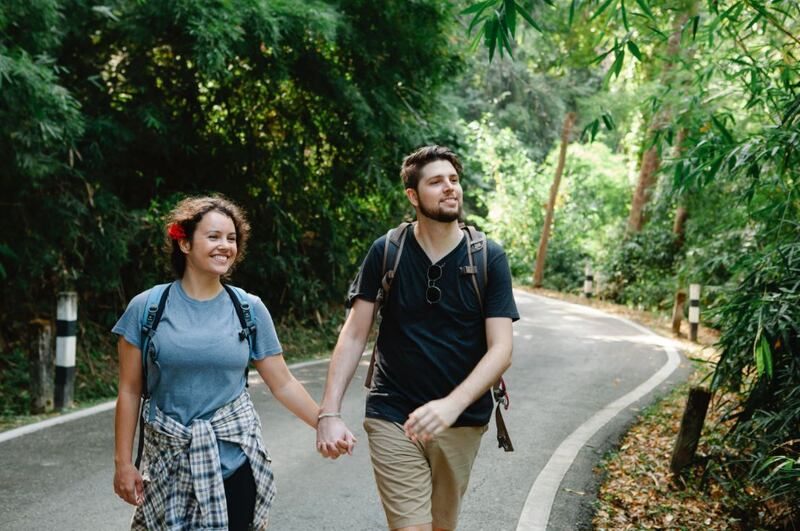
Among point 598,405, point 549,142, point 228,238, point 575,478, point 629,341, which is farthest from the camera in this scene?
point 549,142

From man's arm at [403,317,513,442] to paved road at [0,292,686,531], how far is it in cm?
224

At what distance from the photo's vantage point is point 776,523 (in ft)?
18.8

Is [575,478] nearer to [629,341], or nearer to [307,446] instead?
[307,446]

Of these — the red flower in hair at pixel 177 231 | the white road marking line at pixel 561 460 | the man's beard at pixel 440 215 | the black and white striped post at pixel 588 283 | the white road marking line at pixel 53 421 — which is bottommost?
the white road marking line at pixel 53 421

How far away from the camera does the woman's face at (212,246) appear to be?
3270 mm

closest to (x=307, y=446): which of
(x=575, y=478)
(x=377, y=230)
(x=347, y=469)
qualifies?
(x=347, y=469)

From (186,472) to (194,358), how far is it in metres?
0.41

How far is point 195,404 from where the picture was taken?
125 inches

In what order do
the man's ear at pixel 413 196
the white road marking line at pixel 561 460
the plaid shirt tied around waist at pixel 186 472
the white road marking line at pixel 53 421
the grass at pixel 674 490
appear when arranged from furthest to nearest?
1. the white road marking line at pixel 53 421
2. the grass at pixel 674 490
3. the white road marking line at pixel 561 460
4. the man's ear at pixel 413 196
5. the plaid shirt tied around waist at pixel 186 472

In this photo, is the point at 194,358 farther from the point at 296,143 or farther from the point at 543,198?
the point at 543,198

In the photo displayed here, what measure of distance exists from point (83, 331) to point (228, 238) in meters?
7.66

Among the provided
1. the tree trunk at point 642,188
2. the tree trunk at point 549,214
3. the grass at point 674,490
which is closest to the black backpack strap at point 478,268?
the grass at point 674,490

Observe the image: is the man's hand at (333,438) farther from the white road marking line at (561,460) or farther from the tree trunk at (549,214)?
the tree trunk at (549,214)

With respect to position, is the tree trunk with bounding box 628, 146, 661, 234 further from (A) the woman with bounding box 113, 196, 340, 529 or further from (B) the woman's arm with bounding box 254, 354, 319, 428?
(A) the woman with bounding box 113, 196, 340, 529
